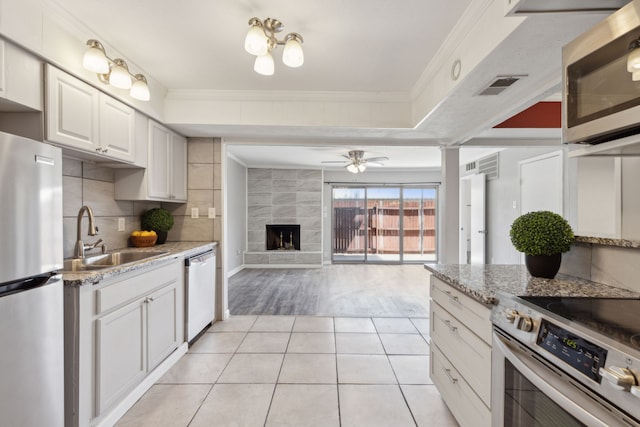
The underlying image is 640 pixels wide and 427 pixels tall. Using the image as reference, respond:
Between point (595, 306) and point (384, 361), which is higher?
point (595, 306)

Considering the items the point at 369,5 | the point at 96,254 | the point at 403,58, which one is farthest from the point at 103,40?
the point at 403,58

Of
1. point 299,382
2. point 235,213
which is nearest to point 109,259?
point 299,382

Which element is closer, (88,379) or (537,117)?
(88,379)

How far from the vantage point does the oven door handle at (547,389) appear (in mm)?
790

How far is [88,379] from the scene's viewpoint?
60.8 inches

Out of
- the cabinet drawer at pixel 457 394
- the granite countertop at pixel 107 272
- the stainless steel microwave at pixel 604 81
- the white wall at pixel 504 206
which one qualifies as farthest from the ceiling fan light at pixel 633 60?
the white wall at pixel 504 206

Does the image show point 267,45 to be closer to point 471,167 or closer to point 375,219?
point 471,167

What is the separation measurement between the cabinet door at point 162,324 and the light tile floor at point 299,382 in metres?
0.19

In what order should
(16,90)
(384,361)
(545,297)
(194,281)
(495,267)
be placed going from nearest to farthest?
(545,297), (16,90), (495,267), (384,361), (194,281)

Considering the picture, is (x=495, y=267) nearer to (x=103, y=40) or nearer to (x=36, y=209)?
(x=36, y=209)

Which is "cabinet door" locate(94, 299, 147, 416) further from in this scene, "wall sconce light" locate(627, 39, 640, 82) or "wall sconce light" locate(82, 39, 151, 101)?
"wall sconce light" locate(627, 39, 640, 82)

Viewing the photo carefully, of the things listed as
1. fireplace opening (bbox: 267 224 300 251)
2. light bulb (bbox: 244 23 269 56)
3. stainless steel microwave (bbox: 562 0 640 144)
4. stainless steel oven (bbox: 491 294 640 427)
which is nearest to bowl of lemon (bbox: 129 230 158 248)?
light bulb (bbox: 244 23 269 56)

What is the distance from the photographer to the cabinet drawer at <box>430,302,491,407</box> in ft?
4.31

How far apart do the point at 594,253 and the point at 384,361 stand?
1.67 metres
